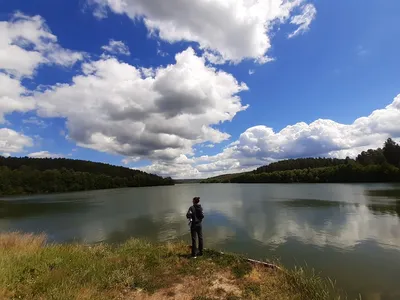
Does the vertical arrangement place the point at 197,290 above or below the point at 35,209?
below

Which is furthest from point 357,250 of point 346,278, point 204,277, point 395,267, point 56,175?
point 56,175

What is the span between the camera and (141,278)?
11.6 m

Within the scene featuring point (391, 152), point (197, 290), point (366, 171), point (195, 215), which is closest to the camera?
point (197, 290)

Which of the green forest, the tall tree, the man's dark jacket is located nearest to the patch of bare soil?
the man's dark jacket

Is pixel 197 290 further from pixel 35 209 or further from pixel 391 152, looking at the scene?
pixel 391 152

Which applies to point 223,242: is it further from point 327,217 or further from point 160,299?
point 327,217

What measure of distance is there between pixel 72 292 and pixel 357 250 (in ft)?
58.4

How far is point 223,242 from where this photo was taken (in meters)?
23.0

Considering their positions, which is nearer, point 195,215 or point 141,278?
point 141,278

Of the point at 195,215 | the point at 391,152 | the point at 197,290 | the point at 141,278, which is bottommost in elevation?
the point at 197,290

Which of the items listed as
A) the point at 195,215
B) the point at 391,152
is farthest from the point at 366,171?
the point at 195,215

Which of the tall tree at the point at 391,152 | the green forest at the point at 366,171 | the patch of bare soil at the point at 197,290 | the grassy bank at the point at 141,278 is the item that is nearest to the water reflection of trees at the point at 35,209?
the grassy bank at the point at 141,278

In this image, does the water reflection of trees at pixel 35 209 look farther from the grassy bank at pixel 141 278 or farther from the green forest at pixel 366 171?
the green forest at pixel 366 171

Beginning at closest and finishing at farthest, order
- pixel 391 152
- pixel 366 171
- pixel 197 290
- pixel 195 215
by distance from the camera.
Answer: pixel 197 290 → pixel 195 215 → pixel 366 171 → pixel 391 152
